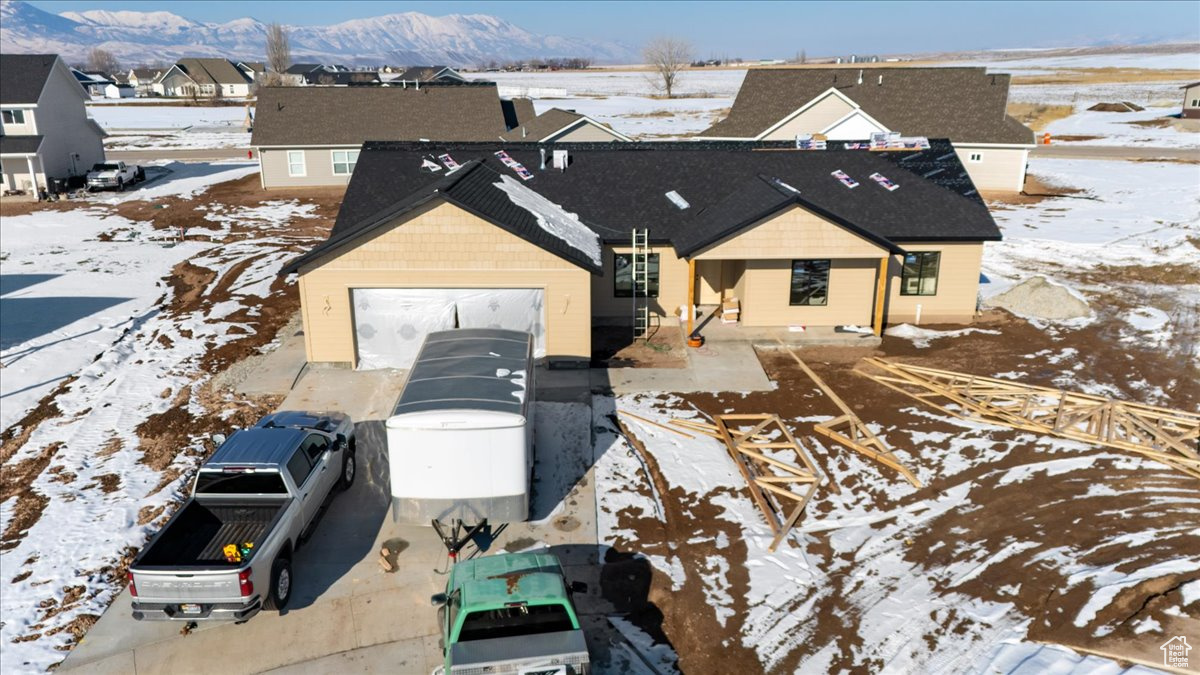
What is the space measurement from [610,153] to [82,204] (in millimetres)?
32785

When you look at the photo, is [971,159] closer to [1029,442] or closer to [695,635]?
[1029,442]

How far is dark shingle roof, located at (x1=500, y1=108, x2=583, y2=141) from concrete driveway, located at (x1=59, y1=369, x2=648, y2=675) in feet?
97.8

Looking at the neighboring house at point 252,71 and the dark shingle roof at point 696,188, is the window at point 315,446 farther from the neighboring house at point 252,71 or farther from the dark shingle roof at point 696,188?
the neighboring house at point 252,71

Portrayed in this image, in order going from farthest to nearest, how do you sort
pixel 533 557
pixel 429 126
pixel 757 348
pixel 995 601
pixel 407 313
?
pixel 429 126 < pixel 757 348 < pixel 407 313 < pixel 995 601 < pixel 533 557

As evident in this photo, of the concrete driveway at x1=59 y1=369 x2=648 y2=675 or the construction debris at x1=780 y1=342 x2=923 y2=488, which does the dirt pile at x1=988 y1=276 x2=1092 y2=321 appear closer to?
the construction debris at x1=780 y1=342 x2=923 y2=488

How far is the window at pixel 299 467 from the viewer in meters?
13.1

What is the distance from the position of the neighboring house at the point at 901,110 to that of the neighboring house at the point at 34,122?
38.4 m

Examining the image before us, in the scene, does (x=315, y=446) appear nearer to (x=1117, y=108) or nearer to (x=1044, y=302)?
(x=1044, y=302)

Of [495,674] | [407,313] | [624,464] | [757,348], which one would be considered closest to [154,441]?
[407,313]

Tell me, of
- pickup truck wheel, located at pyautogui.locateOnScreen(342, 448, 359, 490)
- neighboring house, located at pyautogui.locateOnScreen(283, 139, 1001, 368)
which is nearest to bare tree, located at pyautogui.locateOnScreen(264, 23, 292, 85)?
neighboring house, located at pyautogui.locateOnScreen(283, 139, 1001, 368)

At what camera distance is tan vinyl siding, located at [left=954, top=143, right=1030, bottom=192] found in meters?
45.4

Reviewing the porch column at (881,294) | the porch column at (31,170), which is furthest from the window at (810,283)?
the porch column at (31,170)

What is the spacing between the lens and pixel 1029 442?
676 inches

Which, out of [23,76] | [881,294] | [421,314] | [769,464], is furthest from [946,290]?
[23,76]
